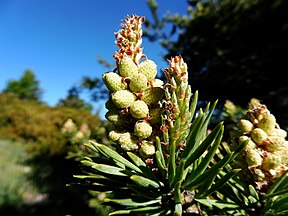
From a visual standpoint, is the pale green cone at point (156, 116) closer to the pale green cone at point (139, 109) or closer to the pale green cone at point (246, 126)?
the pale green cone at point (139, 109)

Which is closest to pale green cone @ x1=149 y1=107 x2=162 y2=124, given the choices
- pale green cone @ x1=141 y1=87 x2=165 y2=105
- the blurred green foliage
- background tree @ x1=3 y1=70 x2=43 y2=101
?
pale green cone @ x1=141 y1=87 x2=165 y2=105

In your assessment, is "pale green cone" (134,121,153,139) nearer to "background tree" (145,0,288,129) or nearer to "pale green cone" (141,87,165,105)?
"pale green cone" (141,87,165,105)

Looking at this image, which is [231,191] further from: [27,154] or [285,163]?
[27,154]

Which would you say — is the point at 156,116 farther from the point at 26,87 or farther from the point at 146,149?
the point at 26,87

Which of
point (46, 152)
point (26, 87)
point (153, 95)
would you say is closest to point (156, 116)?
point (153, 95)

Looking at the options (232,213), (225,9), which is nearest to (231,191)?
(232,213)
